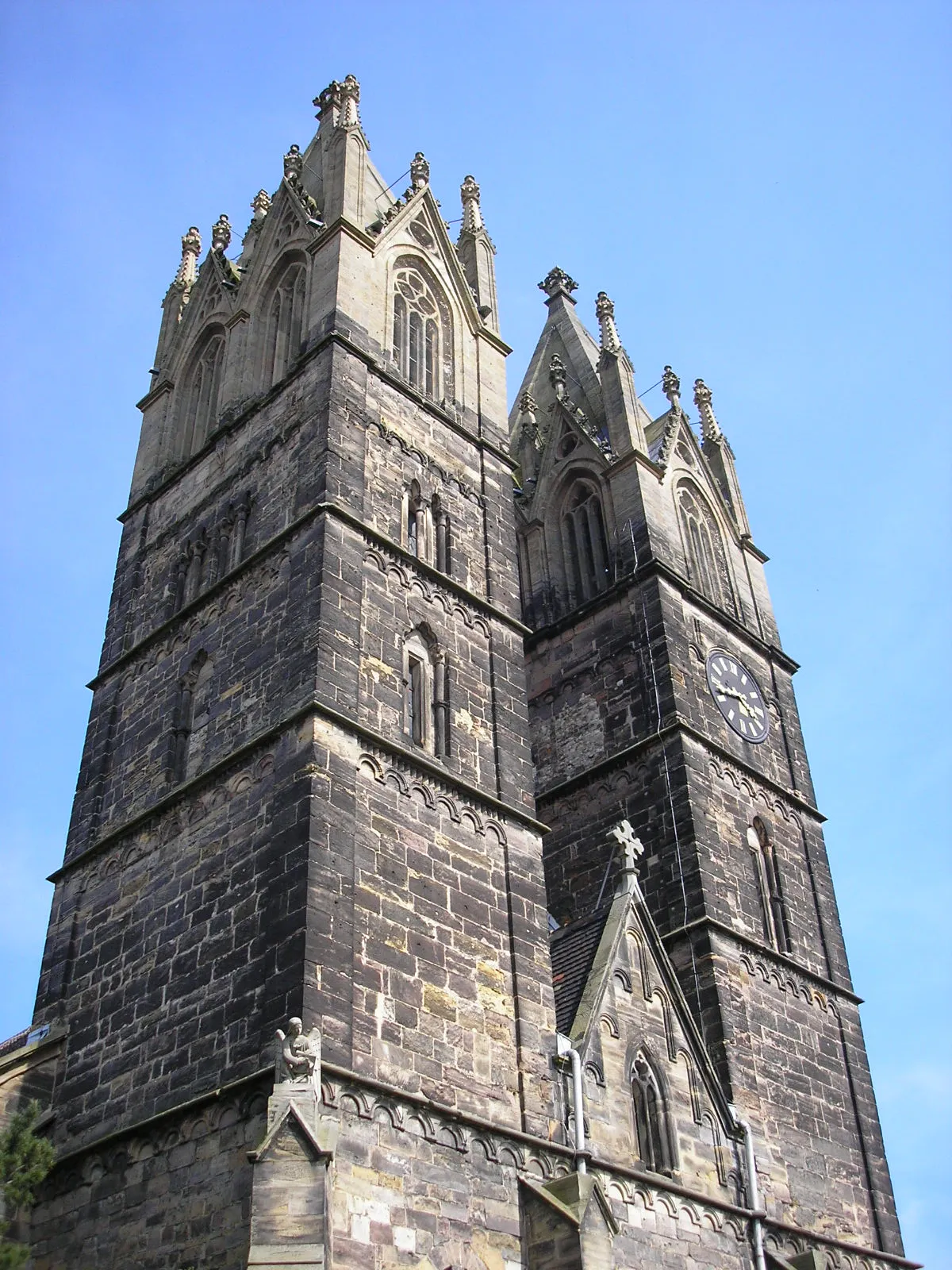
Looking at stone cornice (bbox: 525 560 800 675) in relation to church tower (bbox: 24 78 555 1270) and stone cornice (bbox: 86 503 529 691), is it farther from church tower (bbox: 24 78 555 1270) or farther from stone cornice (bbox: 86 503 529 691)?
stone cornice (bbox: 86 503 529 691)

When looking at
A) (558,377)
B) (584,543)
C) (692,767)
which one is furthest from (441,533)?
(558,377)

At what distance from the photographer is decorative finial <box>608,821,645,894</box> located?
21.1 metres

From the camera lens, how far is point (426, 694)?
782 inches

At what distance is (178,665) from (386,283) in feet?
26.2

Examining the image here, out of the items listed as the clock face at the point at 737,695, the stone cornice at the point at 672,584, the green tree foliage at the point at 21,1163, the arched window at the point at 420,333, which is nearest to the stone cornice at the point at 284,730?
the green tree foliage at the point at 21,1163

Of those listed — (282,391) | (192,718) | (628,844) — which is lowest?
(628,844)

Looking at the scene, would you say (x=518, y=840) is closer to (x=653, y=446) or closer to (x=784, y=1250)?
(x=784, y=1250)

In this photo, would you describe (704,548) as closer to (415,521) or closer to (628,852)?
(415,521)

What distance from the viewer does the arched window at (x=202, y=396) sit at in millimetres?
25516

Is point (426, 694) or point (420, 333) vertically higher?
point (420, 333)

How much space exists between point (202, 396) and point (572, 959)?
12.1m

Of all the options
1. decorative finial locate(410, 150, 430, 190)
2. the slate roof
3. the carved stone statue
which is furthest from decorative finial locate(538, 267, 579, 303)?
the slate roof

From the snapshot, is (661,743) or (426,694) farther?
(661,743)

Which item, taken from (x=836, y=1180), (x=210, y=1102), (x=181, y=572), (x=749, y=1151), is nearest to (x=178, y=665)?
(x=181, y=572)
